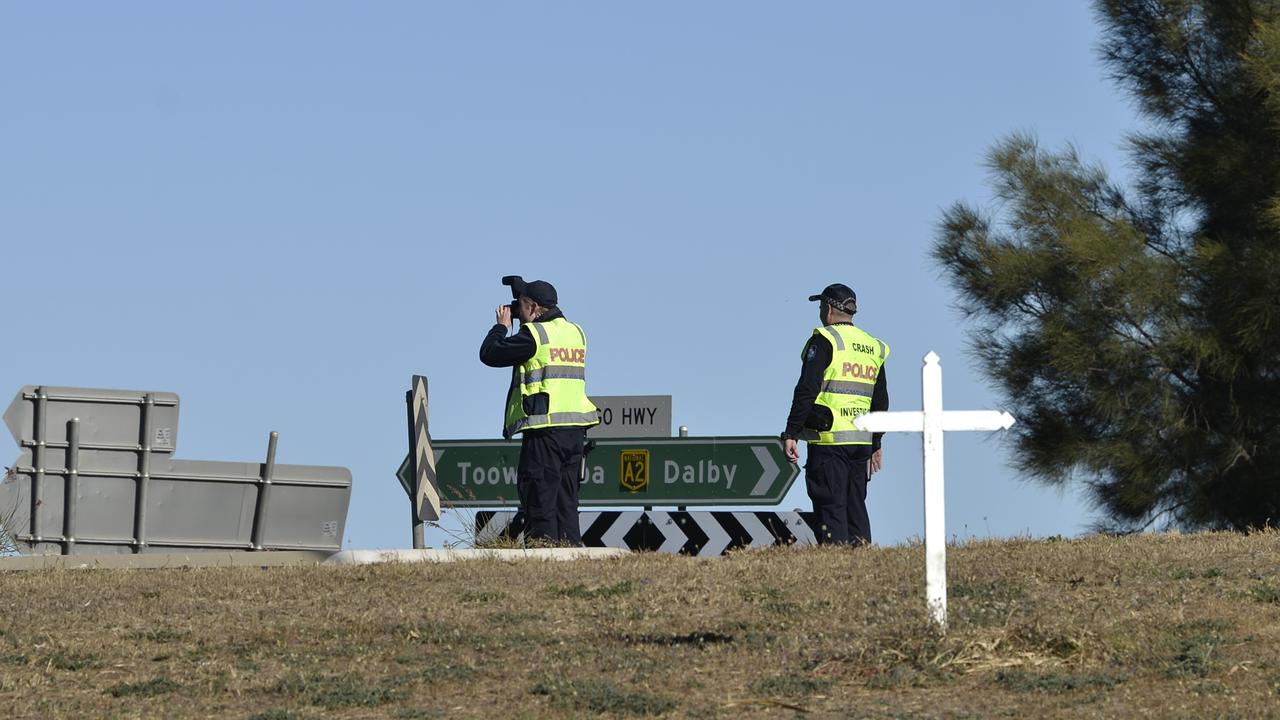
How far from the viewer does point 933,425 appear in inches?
322

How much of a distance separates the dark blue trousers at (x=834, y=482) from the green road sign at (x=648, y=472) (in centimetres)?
583

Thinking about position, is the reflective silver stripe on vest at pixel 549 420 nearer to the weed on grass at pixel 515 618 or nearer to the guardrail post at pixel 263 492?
the weed on grass at pixel 515 618

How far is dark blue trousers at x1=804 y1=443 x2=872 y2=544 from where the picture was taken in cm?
1270

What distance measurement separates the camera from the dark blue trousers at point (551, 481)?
1294 centimetres

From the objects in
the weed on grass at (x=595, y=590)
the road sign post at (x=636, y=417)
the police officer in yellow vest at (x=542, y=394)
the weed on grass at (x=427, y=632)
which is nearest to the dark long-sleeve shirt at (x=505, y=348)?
the police officer in yellow vest at (x=542, y=394)

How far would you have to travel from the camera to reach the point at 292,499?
19922 mm

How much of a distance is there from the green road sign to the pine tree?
18.7ft

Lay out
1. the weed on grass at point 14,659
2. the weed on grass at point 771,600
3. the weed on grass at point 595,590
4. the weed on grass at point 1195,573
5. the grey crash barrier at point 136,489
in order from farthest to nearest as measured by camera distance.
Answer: the grey crash barrier at point 136,489 < the weed on grass at point 595,590 < the weed on grass at point 1195,573 < the weed on grass at point 771,600 < the weed on grass at point 14,659

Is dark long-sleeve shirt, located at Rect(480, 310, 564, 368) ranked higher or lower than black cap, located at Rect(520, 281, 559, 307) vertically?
lower

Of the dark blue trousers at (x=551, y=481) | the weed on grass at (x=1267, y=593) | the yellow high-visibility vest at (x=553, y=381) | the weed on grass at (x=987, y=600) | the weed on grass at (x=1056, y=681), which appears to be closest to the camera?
the weed on grass at (x=1056, y=681)

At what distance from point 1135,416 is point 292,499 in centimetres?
1043

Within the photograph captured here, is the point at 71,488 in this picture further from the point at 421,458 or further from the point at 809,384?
the point at 809,384

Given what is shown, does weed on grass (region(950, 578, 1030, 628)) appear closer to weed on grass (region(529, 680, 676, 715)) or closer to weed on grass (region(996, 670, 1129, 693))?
weed on grass (region(996, 670, 1129, 693))

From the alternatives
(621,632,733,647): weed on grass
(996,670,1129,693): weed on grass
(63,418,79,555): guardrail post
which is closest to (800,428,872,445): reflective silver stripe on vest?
(621,632,733,647): weed on grass
